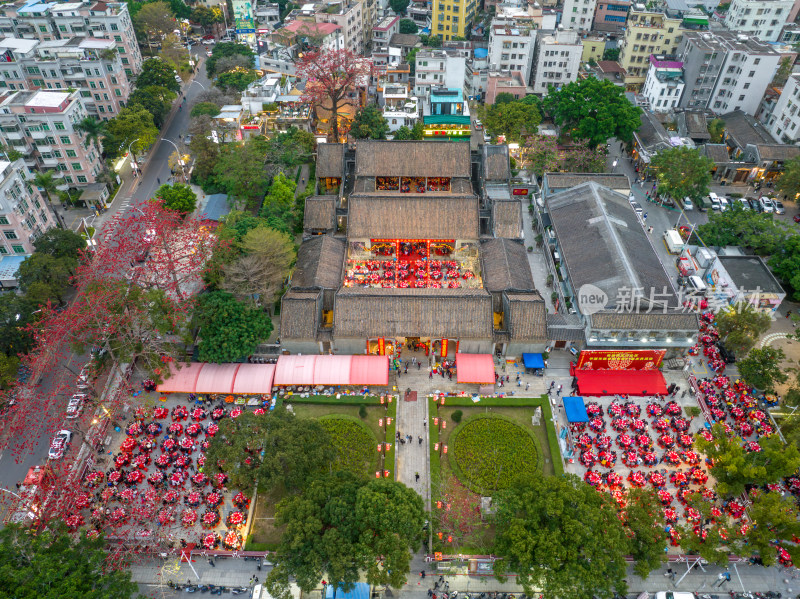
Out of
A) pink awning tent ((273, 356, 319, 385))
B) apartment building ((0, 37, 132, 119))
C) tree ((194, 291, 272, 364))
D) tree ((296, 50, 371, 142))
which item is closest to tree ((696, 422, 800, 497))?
pink awning tent ((273, 356, 319, 385))

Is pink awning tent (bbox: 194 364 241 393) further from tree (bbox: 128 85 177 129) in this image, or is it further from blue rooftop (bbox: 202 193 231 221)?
tree (bbox: 128 85 177 129)

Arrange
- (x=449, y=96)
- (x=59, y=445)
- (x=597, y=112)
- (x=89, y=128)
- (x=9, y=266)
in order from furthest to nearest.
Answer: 1. (x=449, y=96)
2. (x=597, y=112)
3. (x=89, y=128)
4. (x=9, y=266)
5. (x=59, y=445)

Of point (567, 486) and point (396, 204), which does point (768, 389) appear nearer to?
point (567, 486)

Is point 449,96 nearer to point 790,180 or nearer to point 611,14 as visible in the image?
point 790,180

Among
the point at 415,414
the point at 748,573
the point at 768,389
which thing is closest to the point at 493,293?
the point at 415,414

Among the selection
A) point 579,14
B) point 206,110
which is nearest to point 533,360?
point 206,110
